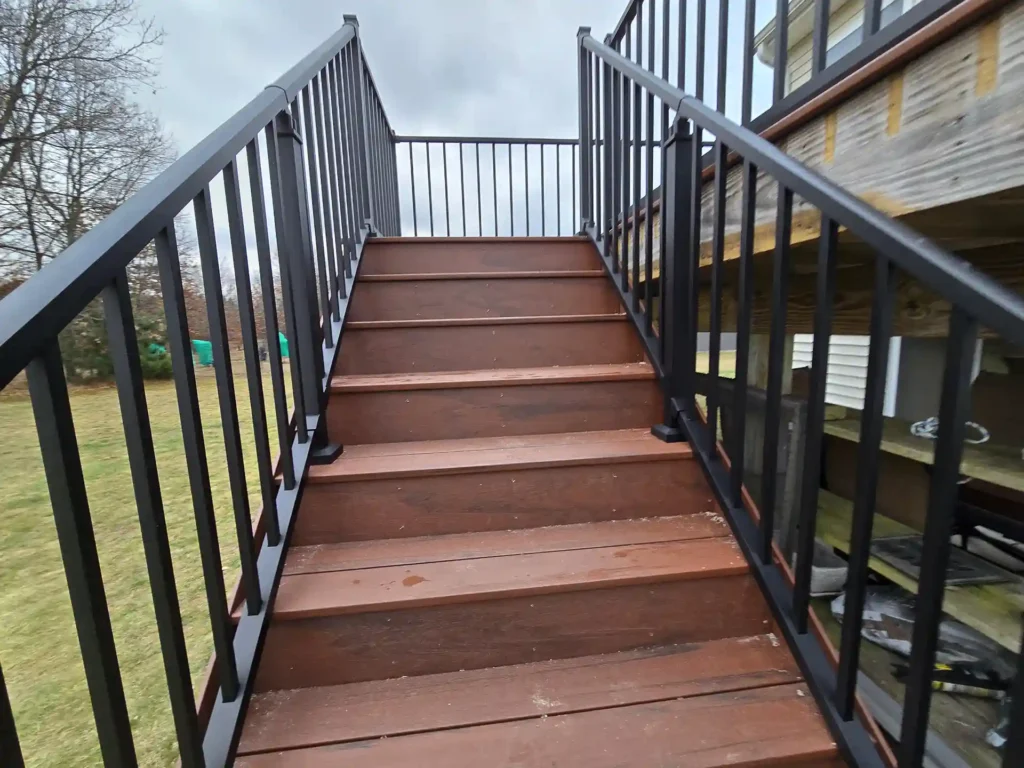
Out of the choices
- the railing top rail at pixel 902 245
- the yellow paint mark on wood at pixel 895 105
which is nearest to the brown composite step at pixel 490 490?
the railing top rail at pixel 902 245

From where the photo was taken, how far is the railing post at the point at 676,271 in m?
1.38

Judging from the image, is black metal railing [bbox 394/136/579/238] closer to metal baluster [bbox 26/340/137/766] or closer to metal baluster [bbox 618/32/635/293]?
metal baluster [bbox 618/32/635/293]

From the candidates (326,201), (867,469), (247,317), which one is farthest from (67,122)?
(867,469)

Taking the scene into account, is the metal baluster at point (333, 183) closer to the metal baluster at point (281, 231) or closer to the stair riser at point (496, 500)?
the metal baluster at point (281, 231)

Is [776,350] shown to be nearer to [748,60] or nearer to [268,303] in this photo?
[748,60]

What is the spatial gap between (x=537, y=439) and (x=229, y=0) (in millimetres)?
5063

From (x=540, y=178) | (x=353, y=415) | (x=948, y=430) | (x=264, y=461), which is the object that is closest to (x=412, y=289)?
(x=353, y=415)

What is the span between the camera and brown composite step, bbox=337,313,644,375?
5.66ft

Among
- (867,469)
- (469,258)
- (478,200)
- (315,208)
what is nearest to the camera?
(867,469)

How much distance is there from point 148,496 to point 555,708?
0.79 meters

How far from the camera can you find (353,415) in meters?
1.47

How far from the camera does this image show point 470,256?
2221 mm

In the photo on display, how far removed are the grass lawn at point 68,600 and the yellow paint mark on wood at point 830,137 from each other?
1.36 metres

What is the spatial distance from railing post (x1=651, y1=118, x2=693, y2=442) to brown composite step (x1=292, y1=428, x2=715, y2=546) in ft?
0.53
